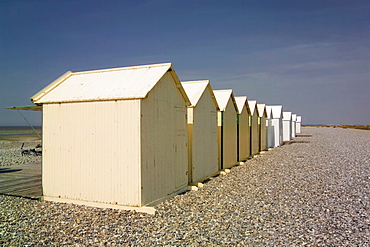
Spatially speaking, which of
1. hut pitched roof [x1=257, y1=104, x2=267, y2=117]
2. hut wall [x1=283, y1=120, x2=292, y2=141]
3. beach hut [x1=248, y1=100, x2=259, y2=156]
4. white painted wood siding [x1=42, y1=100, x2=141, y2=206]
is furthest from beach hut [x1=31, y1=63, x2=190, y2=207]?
hut wall [x1=283, y1=120, x2=292, y2=141]

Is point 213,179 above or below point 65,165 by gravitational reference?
below

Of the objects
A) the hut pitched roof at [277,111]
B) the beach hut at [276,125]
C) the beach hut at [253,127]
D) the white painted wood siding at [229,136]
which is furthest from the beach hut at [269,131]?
the white painted wood siding at [229,136]

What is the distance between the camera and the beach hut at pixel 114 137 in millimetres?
7145

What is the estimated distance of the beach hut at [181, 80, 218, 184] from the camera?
10359mm

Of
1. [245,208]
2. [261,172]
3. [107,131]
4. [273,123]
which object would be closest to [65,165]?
[107,131]

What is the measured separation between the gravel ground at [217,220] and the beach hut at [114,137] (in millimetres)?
467

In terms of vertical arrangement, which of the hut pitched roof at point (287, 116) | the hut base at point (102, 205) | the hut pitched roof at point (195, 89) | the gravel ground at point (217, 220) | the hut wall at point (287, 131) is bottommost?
the gravel ground at point (217, 220)

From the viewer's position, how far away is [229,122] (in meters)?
14.4

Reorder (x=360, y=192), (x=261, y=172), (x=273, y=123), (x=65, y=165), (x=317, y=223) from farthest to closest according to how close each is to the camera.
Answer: (x=273, y=123) < (x=261, y=172) < (x=360, y=192) < (x=65, y=165) < (x=317, y=223)

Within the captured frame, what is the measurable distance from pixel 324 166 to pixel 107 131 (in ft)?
A: 35.5

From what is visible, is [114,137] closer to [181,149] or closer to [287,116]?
[181,149]

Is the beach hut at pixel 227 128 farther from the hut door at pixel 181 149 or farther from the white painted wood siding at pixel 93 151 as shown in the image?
the white painted wood siding at pixel 93 151

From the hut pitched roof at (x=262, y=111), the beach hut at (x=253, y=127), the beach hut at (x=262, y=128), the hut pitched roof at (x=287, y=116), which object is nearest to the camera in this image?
the beach hut at (x=253, y=127)

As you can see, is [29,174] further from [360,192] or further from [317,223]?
[360,192]
